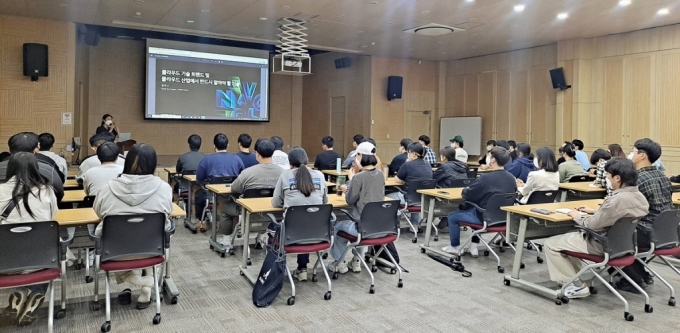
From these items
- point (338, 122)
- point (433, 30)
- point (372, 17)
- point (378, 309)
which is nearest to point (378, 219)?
point (378, 309)

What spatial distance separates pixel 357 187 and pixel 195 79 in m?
8.26

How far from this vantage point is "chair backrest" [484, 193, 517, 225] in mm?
4703

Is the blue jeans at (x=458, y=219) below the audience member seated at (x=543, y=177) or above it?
below

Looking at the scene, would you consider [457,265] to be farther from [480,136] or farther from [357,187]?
[480,136]

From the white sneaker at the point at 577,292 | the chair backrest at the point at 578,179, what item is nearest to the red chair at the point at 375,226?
the white sneaker at the point at 577,292

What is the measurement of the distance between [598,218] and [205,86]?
9.82 meters

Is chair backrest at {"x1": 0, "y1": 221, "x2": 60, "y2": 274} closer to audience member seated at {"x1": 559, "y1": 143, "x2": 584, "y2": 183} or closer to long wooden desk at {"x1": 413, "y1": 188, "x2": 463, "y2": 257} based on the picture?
long wooden desk at {"x1": 413, "y1": 188, "x2": 463, "y2": 257}

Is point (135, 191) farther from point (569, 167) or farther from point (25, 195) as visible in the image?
point (569, 167)

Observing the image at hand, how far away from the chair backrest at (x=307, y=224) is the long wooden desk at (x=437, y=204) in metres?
1.71

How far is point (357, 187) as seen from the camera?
14.2 feet

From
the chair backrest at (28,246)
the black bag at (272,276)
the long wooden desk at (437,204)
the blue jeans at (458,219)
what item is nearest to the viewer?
the chair backrest at (28,246)

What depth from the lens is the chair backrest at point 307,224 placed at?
12.5 feet

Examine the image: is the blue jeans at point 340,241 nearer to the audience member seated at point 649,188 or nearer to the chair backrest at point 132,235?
the chair backrest at point 132,235

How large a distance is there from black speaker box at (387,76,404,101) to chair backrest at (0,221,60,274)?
1107 centimetres
